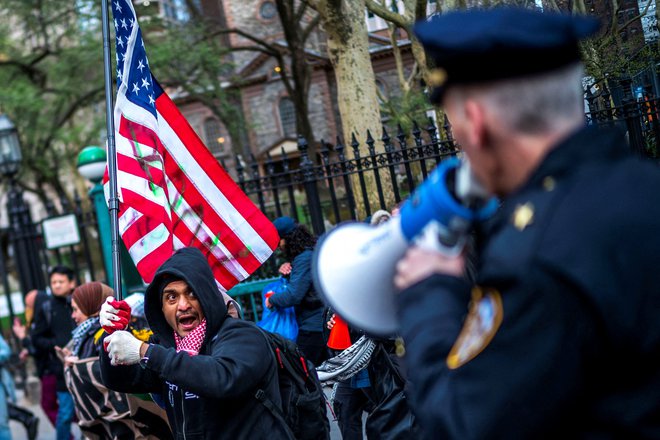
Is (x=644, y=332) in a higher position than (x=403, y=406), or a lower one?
higher

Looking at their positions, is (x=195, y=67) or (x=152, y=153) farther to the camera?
(x=195, y=67)

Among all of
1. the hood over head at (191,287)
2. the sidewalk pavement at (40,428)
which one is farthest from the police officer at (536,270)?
the sidewalk pavement at (40,428)

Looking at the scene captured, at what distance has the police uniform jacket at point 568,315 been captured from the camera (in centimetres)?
151

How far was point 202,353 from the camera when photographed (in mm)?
4230

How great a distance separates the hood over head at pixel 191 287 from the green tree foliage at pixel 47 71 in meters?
17.3

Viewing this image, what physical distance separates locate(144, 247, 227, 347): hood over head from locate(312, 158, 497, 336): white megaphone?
2346 millimetres

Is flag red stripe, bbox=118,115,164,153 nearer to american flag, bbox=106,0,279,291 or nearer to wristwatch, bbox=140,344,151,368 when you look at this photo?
american flag, bbox=106,0,279,291

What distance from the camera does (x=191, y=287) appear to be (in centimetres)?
430

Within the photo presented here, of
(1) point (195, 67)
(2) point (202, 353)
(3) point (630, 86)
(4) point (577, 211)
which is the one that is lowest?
(2) point (202, 353)

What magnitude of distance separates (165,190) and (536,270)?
4718mm

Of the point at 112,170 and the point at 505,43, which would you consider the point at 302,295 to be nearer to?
the point at 112,170

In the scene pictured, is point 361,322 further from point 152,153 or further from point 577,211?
point 152,153

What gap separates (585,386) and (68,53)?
2441 centimetres

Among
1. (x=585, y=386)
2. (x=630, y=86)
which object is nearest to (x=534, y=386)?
(x=585, y=386)
